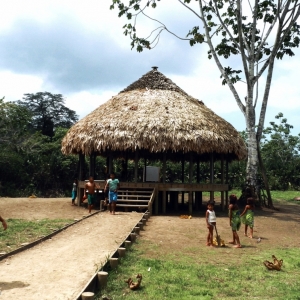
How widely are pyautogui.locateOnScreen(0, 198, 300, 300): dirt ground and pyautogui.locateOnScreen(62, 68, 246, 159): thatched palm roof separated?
255 centimetres

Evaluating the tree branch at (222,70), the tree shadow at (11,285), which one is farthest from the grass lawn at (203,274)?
the tree branch at (222,70)

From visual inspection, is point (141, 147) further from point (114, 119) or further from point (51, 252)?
point (51, 252)

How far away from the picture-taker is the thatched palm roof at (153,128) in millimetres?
13969

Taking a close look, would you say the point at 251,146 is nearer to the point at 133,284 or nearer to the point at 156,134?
the point at 156,134

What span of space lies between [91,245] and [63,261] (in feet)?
4.28

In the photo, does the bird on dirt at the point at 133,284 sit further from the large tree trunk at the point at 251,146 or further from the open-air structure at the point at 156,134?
the large tree trunk at the point at 251,146

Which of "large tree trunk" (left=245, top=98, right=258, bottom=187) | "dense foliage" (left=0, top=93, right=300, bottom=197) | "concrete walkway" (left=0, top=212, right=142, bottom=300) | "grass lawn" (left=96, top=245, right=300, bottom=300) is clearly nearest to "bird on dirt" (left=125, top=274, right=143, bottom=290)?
"grass lawn" (left=96, top=245, right=300, bottom=300)

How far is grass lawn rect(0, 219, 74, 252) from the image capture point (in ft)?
26.2

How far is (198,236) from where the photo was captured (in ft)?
30.4

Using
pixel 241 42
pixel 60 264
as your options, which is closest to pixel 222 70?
pixel 241 42

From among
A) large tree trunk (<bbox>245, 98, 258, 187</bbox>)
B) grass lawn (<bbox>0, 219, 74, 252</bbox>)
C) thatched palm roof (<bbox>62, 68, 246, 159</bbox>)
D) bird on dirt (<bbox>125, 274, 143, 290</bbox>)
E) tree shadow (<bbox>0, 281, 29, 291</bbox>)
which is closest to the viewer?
tree shadow (<bbox>0, 281, 29, 291</bbox>)

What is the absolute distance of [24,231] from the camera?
9.41m

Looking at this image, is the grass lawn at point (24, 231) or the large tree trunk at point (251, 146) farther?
the large tree trunk at point (251, 146)

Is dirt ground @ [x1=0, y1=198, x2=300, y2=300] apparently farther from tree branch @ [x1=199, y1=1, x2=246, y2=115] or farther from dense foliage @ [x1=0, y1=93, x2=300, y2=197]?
dense foliage @ [x1=0, y1=93, x2=300, y2=197]
